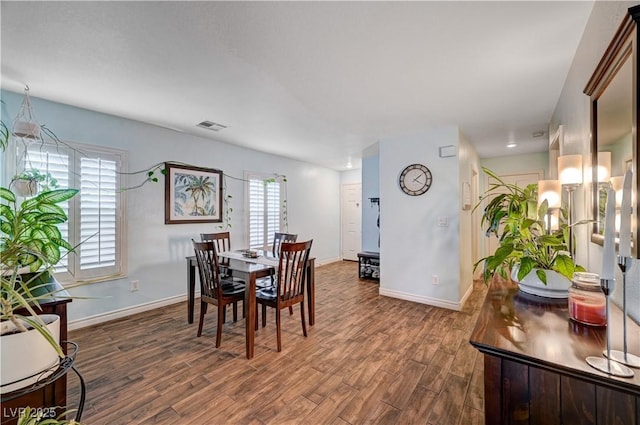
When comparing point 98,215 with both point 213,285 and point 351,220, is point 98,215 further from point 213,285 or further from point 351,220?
point 351,220

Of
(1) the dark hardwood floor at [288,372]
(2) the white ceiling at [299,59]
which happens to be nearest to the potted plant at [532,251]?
(1) the dark hardwood floor at [288,372]

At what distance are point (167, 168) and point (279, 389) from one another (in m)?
3.10

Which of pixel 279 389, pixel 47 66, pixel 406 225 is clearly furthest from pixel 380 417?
pixel 47 66

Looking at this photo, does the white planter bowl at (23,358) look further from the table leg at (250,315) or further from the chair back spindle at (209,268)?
the chair back spindle at (209,268)

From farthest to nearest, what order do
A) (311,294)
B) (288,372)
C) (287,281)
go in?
Result: 1. (311,294)
2. (287,281)
3. (288,372)

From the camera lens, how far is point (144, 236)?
11.3ft

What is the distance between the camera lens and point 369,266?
5.05 meters

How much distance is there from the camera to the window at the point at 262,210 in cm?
478

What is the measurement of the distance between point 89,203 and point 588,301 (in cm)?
417

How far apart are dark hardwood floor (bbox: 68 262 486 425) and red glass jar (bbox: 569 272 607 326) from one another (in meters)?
0.99

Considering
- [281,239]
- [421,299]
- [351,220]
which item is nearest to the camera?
[421,299]

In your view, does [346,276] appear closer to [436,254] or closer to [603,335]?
[436,254]

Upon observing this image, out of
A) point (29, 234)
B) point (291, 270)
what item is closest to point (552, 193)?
point (291, 270)

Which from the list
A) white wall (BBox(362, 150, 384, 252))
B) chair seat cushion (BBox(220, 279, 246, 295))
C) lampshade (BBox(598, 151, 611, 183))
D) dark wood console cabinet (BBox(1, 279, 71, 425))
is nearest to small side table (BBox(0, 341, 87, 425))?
dark wood console cabinet (BBox(1, 279, 71, 425))
